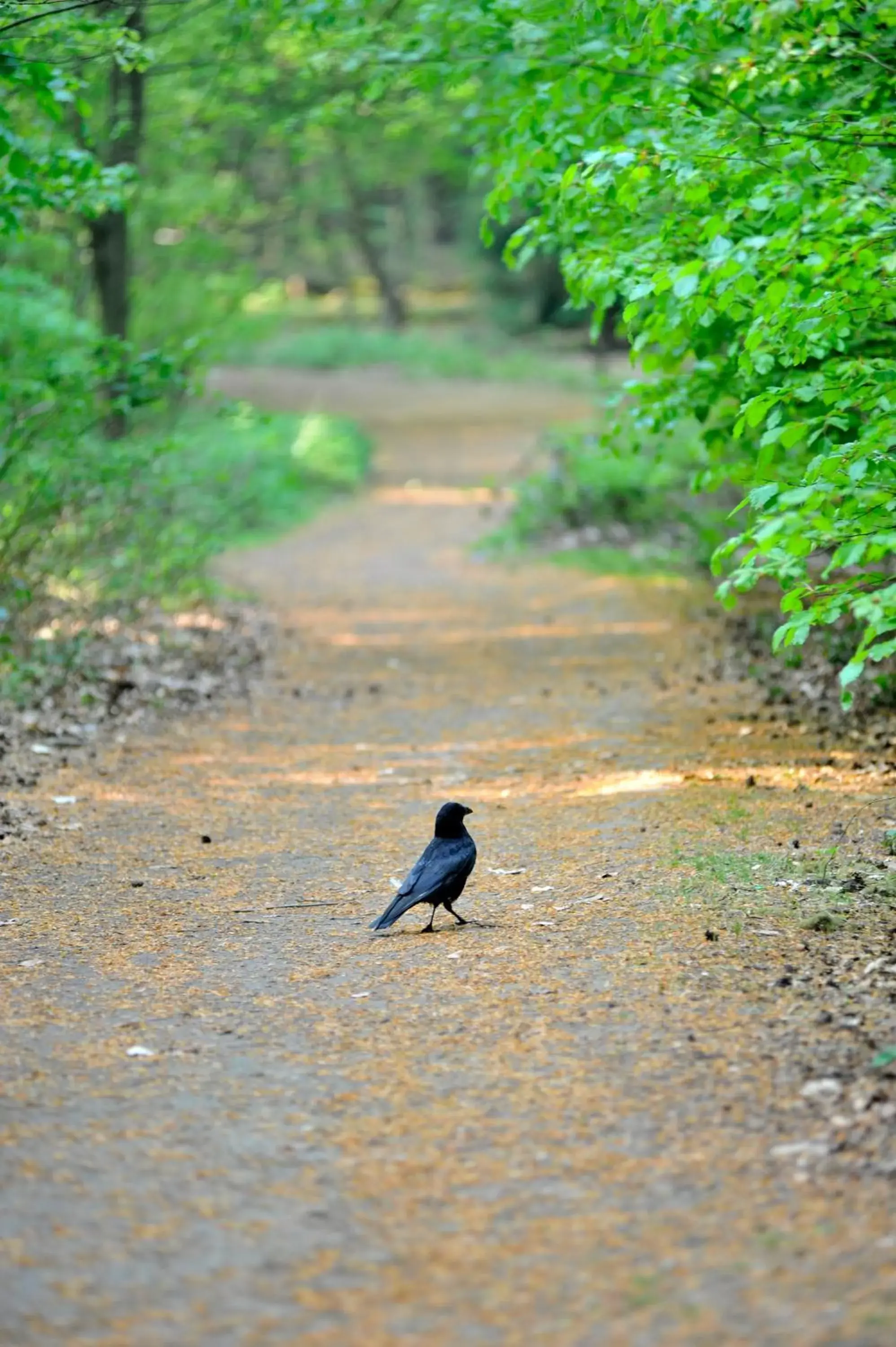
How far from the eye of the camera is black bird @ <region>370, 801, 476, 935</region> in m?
5.95

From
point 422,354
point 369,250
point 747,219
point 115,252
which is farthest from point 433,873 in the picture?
point 369,250

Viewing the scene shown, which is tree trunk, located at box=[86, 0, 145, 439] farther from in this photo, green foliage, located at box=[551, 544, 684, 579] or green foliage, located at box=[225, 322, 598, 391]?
green foliage, located at box=[225, 322, 598, 391]

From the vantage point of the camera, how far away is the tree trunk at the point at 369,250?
48812 mm

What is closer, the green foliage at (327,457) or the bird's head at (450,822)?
the bird's head at (450,822)

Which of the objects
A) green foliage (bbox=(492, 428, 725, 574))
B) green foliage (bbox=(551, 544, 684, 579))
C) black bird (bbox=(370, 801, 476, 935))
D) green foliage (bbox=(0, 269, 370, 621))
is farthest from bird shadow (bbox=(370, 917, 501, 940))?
green foliage (bbox=(551, 544, 684, 579))

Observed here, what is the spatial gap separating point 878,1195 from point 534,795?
5027 mm

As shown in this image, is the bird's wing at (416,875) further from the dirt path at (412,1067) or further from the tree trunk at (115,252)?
the tree trunk at (115,252)

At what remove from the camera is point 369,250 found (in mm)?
52281

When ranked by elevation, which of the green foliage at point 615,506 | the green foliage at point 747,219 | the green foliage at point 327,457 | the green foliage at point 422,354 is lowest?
the green foliage at point 422,354

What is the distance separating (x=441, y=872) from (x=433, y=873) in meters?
0.04

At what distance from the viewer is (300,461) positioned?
26.7m

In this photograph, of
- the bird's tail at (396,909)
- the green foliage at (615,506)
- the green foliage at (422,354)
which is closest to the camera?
the bird's tail at (396,909)

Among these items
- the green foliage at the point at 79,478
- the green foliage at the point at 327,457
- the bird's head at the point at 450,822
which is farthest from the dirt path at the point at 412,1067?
the green foliage at the point at 327,457

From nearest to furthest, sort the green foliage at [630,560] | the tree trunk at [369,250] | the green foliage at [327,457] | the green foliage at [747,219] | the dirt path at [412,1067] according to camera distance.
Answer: the dirt path at [412,1067], the green foliage at [747,219], the green foliage at [630,560], the green foliage at [327,457], the tree trunk at [369,250]
